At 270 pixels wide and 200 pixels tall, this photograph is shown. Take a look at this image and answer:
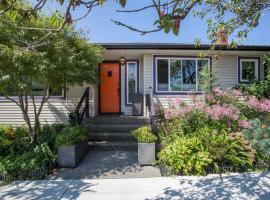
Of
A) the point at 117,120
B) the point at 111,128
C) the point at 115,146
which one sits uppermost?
the point at 117,120

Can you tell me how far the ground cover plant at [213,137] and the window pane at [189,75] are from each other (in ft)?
8.36

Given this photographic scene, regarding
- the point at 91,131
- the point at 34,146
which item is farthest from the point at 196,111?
the point at 34,146

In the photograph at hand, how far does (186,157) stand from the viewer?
738 cm

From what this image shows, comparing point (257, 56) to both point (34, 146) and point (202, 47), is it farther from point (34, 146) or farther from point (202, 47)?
point (34, 146)

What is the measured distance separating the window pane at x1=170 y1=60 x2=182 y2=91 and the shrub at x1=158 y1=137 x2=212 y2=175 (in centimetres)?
531

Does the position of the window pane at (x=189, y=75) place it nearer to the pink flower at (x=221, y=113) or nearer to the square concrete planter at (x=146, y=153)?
the pink flower at (x=221, y=113)

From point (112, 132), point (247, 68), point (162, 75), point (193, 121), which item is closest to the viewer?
point (193, 121)

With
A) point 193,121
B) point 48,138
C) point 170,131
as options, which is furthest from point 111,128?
point 193,121

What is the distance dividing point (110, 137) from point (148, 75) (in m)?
3.40

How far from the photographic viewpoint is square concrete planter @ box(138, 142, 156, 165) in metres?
8.20

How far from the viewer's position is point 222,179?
22.3 ft

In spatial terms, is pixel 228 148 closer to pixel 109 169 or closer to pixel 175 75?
pixel 109 169

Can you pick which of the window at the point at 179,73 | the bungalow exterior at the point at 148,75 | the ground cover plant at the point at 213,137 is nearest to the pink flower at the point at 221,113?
the ground cover plant at the point at 213,137

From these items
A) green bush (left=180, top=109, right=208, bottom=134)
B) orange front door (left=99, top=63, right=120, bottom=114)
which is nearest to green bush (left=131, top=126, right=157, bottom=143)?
green bush (left=180, top=109, right=208, bottom=134)
